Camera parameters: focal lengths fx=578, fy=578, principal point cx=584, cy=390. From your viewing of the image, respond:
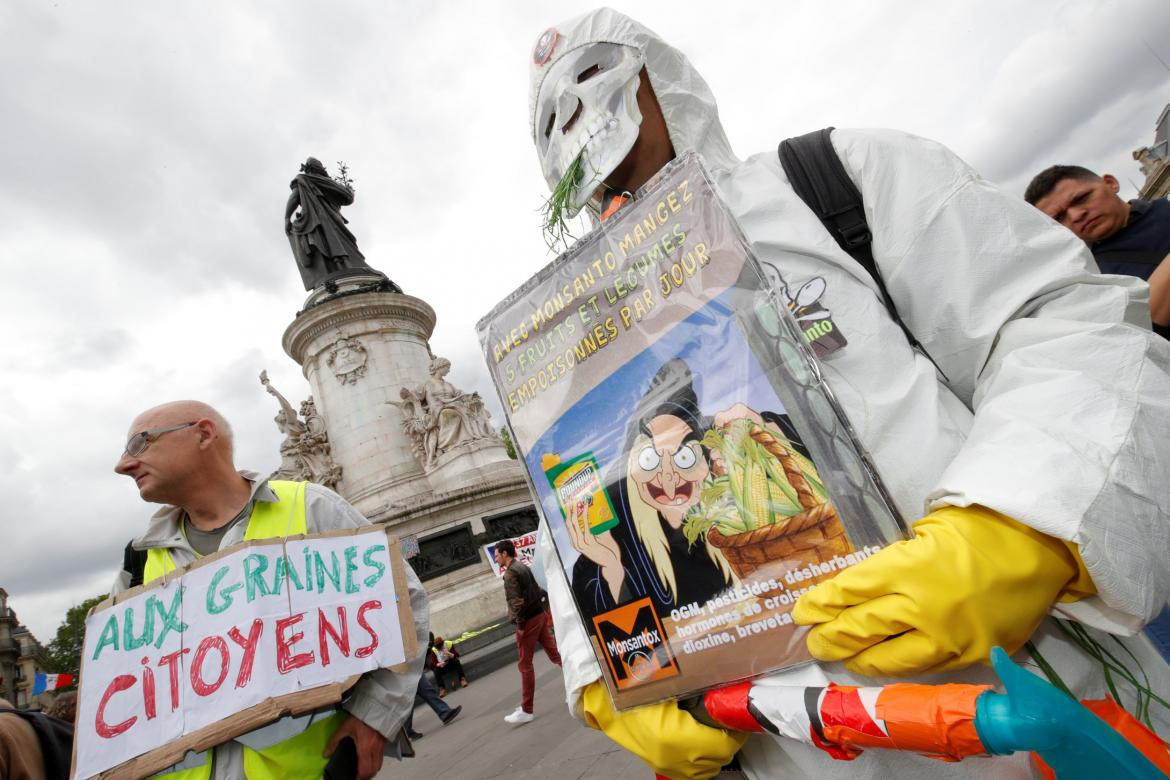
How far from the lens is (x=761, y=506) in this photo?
1.02 m

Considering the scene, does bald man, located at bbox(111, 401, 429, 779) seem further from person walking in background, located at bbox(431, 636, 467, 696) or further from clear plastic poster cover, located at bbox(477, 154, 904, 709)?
person walking in background, located at bbox(431, 636, 467, 696)

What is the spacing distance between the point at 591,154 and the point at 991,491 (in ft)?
4.52

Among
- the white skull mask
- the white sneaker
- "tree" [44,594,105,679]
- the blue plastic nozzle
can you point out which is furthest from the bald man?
"tree" [44,594,105,679]

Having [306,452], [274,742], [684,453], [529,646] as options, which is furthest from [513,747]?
[306,452]

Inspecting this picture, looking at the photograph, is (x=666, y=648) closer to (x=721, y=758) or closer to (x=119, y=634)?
(x=721, y=758)

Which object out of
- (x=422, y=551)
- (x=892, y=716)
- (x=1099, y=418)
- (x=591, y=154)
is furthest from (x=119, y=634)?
(x=422, y=551)

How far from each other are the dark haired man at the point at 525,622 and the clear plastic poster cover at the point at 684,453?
488 cm

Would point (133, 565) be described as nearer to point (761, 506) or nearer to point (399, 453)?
point (761, 506)

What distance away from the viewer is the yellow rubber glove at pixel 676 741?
1130 millimetres

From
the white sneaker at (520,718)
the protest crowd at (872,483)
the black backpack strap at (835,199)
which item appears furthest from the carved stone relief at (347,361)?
the black backpack strap at (835,199)

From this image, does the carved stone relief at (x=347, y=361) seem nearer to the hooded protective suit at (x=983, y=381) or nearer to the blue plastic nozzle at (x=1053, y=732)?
the hooded protective suit at (x=983, y=381)

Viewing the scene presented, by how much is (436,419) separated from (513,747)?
10.8m

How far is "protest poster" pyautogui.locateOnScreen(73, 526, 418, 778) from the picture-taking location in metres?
1.86

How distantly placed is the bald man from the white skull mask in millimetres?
1733
